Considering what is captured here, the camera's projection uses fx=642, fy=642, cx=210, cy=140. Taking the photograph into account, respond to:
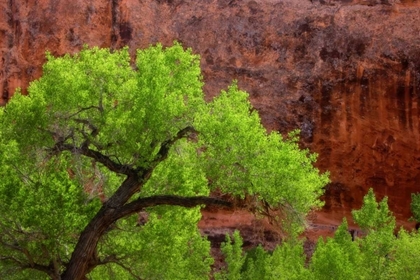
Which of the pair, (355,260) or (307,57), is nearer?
(355,260)

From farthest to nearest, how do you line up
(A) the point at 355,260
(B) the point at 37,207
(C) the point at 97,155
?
(A) the point at 355,260 → (C) the point at 97,155 → (B) the point at 37,207

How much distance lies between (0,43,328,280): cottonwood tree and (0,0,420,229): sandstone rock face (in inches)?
793

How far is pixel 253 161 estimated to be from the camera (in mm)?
14594

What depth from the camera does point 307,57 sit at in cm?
3725

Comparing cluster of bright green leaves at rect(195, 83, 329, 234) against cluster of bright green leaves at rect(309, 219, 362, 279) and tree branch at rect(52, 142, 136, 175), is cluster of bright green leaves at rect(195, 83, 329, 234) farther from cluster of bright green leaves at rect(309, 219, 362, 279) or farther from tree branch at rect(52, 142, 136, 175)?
cluster of bright green leaves at rect(309, 219, 362, 279)

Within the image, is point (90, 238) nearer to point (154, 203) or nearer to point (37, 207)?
point (37, 207)

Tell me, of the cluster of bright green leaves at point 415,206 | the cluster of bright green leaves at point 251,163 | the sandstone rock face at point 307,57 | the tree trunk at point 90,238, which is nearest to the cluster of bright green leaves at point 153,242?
the tree trunk at point 90,238

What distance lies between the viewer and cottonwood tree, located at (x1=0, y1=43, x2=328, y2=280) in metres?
14.8

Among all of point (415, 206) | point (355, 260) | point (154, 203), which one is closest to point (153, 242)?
point (154, 203)

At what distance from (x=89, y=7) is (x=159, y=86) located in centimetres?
2502

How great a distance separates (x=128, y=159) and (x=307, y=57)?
913 inches

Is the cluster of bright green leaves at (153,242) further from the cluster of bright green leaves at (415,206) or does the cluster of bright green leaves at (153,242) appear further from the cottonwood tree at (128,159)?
the cluster of bright green leaves at (415,206)

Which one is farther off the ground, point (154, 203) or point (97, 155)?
point (97, 155)

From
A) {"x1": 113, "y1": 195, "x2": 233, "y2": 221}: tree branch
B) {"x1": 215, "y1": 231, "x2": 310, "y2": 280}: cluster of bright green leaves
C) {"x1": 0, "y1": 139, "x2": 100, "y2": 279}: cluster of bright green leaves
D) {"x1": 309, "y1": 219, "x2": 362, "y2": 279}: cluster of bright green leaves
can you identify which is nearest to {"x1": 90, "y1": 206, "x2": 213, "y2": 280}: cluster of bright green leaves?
{"x1": 113, "y1": 195, "x2": 233, "y2": 221}: tree branch
